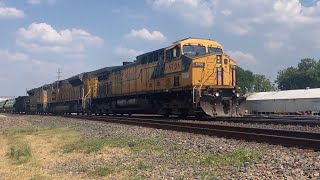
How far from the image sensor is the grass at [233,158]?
25.0ft

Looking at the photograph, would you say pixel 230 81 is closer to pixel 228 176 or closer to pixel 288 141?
pixel 288 141

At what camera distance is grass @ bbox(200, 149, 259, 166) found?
25.0ft

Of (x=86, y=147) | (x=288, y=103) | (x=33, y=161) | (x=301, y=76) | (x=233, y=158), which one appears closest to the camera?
(x=233, y=158)

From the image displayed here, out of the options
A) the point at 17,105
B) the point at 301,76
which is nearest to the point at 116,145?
the point at 17,105

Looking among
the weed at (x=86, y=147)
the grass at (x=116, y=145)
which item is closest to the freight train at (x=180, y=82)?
the grass at (x=116, y=145)

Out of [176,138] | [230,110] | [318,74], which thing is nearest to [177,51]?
[230,110]

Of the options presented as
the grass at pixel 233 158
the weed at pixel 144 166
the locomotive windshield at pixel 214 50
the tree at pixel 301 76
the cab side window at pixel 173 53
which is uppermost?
the tree at pixel 301 76

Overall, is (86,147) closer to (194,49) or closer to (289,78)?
(194,49)

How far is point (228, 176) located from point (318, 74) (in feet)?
326

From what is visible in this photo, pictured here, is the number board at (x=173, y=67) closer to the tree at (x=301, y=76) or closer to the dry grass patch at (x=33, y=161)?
the dry grass patch at (x=33, y=161)

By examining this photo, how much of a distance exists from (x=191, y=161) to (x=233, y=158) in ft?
2.92

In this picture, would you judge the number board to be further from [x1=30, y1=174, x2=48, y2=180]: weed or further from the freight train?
[x1=30, y1=174, x2=48, y2=180]: weed

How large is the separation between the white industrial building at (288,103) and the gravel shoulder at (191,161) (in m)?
28.0

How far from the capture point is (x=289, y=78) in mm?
104312
